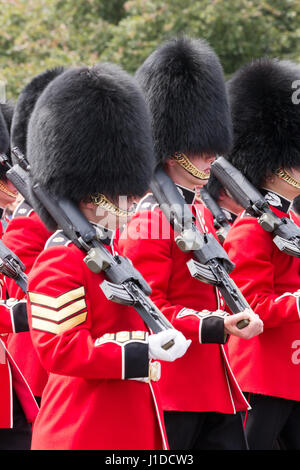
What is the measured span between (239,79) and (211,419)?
173cm

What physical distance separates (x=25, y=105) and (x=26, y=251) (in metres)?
1.03

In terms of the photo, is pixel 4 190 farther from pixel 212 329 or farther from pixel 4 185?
pixel 212 329

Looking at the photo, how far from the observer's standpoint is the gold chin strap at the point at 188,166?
354cm

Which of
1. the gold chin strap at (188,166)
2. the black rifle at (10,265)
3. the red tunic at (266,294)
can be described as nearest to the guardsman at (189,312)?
the gold chin strap at (188,166)

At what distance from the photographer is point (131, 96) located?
128 inches

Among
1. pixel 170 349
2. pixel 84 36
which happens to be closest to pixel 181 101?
pixel 170 349

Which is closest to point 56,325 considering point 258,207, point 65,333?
point 65,333

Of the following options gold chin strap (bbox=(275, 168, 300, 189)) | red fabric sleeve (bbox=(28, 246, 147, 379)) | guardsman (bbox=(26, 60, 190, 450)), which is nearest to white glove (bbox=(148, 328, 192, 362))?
guardsman (bbox=(26, 60, 190, 450))

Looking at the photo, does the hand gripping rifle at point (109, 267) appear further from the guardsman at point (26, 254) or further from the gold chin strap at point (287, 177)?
the gold chin strap at point (287, 177)

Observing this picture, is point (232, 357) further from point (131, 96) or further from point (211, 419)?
point (131, 96)

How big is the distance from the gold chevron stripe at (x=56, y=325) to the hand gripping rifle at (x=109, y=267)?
119 mm

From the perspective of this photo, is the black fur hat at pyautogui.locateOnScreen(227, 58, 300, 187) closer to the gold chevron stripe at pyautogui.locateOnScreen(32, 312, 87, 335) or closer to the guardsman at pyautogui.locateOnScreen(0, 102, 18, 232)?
the guardsman at pyautogui.locateOnScreen(0, 102, 18, 232)

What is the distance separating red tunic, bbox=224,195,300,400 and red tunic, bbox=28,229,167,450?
2.96ft

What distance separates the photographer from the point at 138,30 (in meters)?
10.6
